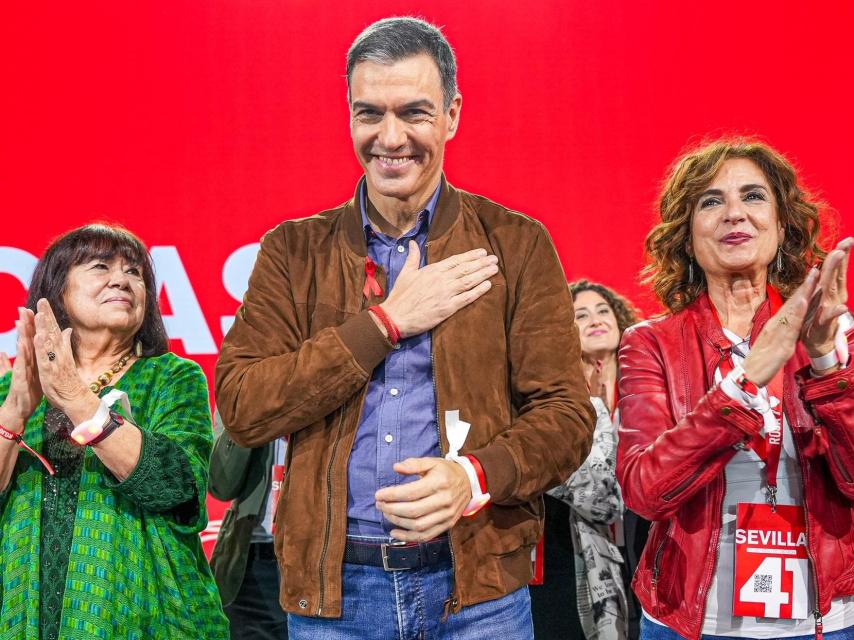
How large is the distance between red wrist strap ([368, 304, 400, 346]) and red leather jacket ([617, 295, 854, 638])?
0.67m

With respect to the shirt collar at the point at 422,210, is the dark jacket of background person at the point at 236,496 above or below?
below

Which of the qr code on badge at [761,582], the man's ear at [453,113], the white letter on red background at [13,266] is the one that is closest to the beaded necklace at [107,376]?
the man's ear at [453,113]

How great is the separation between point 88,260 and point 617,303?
2.16 m

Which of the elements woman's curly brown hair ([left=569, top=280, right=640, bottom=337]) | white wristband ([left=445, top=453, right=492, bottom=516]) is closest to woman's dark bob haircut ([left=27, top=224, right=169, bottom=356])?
white wristband ([left=445, top=453, right=492, bottom=516])

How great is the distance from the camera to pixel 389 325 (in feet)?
5.46

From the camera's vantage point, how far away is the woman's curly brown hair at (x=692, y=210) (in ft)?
7.39

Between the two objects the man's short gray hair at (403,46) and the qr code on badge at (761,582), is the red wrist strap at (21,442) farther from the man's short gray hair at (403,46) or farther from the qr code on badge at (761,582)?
the qr code on badge at (761,582)

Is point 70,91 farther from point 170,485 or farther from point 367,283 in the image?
point 367,283

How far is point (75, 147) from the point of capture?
4117 mm

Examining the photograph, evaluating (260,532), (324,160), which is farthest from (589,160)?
(260,532)

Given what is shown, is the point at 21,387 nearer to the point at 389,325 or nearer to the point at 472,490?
the point at 389,325

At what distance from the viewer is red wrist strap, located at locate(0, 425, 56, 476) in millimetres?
2189

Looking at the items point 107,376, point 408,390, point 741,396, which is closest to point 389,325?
point 408,390

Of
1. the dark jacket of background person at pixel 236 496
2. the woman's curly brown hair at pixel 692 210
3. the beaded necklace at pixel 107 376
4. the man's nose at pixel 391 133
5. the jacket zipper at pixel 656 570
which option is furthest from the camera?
the dark jacket of background person at pixel 236 496
